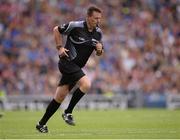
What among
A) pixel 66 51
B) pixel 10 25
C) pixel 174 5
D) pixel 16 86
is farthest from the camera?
pixel 174 5

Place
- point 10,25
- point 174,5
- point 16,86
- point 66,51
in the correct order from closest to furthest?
point 66,51 → point 16,86 → point 10,25 → point 174,5

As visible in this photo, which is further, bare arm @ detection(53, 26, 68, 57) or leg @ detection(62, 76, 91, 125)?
leg @ detection(62, 76, 91, 125)

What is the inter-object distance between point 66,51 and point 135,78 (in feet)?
46.8

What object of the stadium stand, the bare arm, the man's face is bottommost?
the stadium stand

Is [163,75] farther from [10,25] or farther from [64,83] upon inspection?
[64,83]

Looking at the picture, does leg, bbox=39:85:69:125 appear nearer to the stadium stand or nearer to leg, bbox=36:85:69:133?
leg, bbox=36:85:69:133

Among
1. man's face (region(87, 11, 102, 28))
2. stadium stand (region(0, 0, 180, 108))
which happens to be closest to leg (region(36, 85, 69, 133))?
man's face (region(87, 11, 102, 28))

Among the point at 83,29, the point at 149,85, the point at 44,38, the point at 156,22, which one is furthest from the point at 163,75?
the point at 83,29

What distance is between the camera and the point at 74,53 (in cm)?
1212

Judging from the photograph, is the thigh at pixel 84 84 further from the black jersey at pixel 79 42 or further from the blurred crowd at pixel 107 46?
the blurred crowd at pixel 107 46

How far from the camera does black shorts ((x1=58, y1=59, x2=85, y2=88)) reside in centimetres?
1198

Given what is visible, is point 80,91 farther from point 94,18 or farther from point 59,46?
point 94,18

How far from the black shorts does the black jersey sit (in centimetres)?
12

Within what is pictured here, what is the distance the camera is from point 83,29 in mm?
12141
